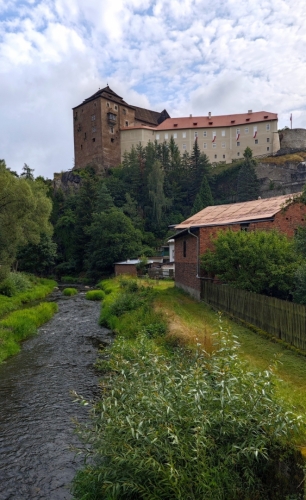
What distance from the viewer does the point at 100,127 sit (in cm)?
7756

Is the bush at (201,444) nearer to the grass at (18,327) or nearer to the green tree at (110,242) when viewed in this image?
the grass at (18,327)

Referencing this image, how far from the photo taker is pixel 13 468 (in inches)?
277

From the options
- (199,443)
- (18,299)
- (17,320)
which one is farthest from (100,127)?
(199,443)

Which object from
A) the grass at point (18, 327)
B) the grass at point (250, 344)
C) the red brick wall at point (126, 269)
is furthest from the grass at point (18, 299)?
the red brick wall at point (126, 269)

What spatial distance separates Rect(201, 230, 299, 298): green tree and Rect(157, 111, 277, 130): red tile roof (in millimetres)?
74207

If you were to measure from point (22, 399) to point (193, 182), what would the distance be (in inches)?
2611

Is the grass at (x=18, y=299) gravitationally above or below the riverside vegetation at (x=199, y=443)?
below

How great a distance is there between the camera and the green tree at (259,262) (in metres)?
14.1

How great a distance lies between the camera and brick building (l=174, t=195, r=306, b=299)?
1936cm

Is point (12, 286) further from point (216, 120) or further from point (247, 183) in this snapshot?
point (216, 120)

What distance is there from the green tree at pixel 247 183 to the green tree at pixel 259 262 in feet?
169

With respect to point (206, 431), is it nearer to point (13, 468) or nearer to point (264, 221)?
point (13, 468)

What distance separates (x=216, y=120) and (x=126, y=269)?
58614mm

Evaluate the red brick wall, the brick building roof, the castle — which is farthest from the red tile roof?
the brick building roof
